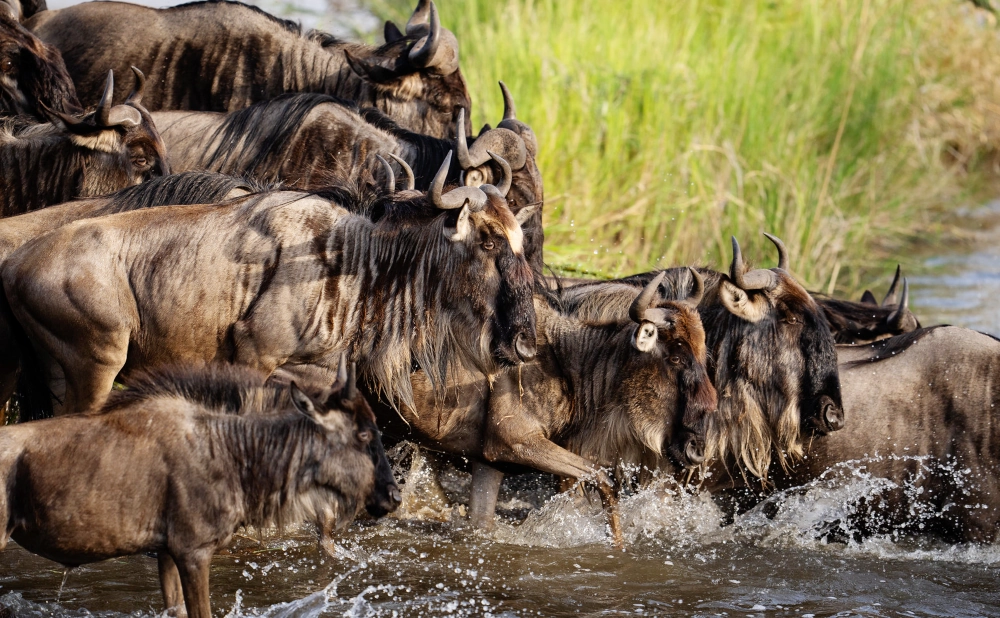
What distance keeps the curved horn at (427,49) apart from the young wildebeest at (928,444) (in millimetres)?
3250

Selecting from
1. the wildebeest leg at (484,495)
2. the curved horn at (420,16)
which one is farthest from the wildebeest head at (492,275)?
the curved horn at (420,16)

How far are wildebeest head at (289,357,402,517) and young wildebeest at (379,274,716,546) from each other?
1428 mm

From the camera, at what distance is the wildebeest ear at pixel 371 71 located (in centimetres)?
804

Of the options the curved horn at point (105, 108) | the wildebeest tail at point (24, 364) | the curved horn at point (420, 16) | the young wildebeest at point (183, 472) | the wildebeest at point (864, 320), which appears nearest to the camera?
the young wildebeest at point (183, 472)

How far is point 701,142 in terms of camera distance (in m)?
10.9

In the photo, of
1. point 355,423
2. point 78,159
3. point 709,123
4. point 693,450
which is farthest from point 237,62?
point 355,423

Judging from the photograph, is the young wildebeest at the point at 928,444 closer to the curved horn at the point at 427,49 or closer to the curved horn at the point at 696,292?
the curved horn at the point at 696,292

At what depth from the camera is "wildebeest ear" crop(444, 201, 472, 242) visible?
17.8 ft

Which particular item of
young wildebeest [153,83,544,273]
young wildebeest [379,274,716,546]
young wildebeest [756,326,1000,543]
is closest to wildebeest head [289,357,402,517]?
young wildebeest [379,274,716,546]

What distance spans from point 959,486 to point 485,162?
9.67ft

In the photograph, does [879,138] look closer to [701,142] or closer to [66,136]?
[701,142]

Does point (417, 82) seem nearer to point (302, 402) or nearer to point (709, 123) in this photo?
point (709, 123)

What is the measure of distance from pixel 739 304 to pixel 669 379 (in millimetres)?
573

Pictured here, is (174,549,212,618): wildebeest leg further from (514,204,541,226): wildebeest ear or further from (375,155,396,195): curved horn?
(514,204,541,226): wildebeest ear
